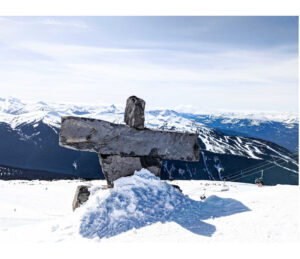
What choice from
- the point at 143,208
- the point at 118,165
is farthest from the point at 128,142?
the point at 143,208

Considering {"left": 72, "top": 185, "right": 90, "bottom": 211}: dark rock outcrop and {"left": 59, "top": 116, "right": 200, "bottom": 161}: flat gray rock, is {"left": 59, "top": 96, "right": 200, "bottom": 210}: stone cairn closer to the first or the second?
{"left": 59, "top": 116, "right": 200, "bottom": 161}: flat gray rock

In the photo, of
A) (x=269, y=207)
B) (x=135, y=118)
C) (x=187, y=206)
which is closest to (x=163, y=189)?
(x=187, y=206)

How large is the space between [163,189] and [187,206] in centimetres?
91

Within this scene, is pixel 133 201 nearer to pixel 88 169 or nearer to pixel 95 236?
pixel 95 236

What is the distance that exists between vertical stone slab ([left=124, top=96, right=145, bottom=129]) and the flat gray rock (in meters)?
0.20

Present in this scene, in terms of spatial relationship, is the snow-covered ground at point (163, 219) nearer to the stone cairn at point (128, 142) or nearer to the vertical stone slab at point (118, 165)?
the vertical stone slab at point (118, 165)

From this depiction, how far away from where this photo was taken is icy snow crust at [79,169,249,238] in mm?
6332

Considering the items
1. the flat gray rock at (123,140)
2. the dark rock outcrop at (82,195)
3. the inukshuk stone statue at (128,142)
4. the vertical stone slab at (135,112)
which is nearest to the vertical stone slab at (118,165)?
the inukshuk stone statue at (128,142)

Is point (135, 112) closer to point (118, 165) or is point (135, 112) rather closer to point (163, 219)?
point (118, 165)

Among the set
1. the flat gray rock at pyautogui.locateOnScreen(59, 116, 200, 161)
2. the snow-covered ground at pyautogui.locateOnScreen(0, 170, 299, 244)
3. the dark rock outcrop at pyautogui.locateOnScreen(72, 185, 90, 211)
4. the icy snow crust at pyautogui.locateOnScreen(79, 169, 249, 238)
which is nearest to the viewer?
the snow-covered ground at pyautogui.locateOnScreen(0, 170, 299, 244)

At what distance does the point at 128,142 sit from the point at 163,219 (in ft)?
8.94

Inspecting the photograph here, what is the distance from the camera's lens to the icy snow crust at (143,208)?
633 centimetres

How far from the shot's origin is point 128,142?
27.2 feet

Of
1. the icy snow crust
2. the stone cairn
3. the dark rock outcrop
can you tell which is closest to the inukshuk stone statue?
the stone cairn
